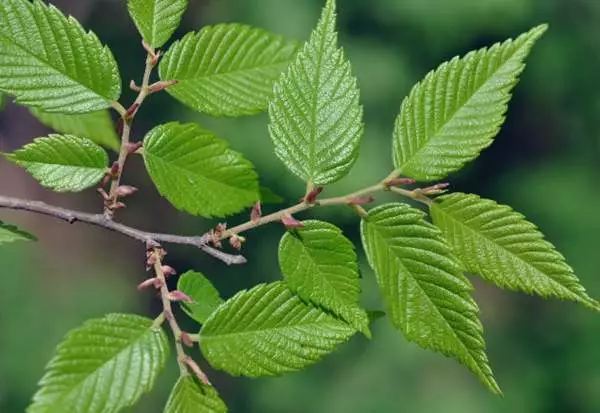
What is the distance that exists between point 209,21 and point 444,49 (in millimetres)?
1752

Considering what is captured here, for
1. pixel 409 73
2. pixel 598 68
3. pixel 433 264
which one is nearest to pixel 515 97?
pixel 598 68

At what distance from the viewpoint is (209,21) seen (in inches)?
249

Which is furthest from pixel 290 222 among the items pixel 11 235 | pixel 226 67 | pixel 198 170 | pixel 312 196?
pixel 11 235

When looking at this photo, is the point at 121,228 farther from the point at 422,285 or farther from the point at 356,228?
the point at 356,228

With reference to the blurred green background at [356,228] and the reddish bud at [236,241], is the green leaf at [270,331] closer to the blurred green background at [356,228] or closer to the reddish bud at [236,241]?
the reddish bud at [236,241]

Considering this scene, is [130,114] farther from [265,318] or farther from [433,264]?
[433,264]

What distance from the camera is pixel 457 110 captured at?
1.00 meters

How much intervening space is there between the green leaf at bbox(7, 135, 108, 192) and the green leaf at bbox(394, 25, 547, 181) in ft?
1.21

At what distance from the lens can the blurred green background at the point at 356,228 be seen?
5.42 metres

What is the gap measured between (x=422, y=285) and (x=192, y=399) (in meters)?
0.29

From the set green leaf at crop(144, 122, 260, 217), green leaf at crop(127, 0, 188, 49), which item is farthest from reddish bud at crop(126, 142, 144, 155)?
green leaf at crop(127, 0, 188, 49)

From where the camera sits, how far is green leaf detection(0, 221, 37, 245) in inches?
42.4

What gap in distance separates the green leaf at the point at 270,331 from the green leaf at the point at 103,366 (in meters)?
0.07

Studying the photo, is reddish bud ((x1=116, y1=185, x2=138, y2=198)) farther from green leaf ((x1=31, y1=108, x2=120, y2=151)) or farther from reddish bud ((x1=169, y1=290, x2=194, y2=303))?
green leaf ((x1=31, y1=108, x2=120, y2=151))
